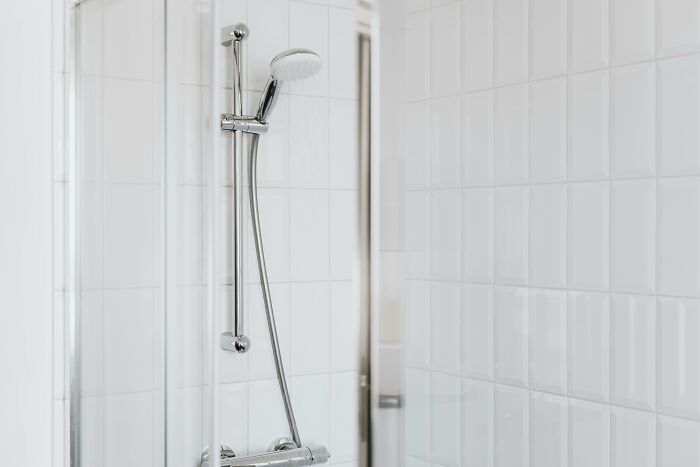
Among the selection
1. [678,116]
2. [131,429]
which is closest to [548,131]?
[678,116]

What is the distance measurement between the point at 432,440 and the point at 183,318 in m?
0.37

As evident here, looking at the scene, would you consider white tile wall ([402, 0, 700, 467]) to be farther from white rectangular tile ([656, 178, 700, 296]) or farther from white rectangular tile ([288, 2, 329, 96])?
white rectangular tile ([288, 2, 329, 96])

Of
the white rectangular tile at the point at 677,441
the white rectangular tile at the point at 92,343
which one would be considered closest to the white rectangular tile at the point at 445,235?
the white rectangular tile at the point at 677,441

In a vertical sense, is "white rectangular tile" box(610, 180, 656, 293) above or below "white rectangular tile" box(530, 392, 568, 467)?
above

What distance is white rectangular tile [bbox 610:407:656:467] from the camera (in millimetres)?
896

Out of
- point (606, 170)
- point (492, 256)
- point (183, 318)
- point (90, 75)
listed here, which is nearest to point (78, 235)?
point (90, 75)

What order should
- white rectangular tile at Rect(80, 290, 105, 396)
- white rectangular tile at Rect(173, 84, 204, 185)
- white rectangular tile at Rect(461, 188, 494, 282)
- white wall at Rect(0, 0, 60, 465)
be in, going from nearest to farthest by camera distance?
1. white rectangular tile at Rect(173, 84, 204, 185)
2. white rectangular tile at Rect(461, 188, 494, 282)
3. white rectangular tile at Rect(80, 290, 105, 396)
4. white wall at Rect(0, 0, 60, 465)

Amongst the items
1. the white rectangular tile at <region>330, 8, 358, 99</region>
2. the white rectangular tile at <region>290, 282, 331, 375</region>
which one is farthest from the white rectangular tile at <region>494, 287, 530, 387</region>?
the white rectangular tile at <region>330, 8, 358, 99</region>

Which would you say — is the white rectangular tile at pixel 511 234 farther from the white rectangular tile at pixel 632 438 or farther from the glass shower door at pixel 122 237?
the glass shower door at pixel 122 237

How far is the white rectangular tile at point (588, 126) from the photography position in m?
0.90

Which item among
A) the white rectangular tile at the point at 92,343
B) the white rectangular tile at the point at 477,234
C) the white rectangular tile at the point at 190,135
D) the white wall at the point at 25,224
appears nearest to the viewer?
the white rectangular tile at the point at 190,135

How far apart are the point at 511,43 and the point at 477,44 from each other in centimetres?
5

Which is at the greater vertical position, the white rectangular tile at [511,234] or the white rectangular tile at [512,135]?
the white rectangular tile at [512,135]

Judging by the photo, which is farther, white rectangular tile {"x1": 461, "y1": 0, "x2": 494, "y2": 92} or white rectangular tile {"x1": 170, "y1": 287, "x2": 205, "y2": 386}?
white rectangular tile {"x1": 461, "y1": 0, "x2": 494, "y2": 92}
